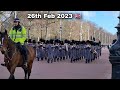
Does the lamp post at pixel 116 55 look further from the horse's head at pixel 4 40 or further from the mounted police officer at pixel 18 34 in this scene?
the horse's head at pixel 4 40

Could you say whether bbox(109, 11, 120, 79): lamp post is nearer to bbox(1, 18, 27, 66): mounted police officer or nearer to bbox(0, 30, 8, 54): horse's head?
bbox(1, 18, 27, 66): mounted police officer

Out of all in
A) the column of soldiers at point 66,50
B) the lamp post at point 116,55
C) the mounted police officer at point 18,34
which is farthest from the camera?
the column of soldiers at point 66,50

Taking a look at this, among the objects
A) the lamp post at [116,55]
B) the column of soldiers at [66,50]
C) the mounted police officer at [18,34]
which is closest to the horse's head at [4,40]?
→ the mounted police officer at [18,34]

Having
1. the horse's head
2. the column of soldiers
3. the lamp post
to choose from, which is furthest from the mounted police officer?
the lamp post

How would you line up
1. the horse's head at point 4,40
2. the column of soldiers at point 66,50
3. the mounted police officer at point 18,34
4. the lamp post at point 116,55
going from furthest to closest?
the column of soldiers at point 66,50, the mounted police officer at point 18,34, the horse's head at point 4,40, the lamp post at point 116,55

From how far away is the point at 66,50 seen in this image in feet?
56.9

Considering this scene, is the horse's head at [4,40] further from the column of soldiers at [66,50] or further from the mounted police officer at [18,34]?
the column of soldiers at [66,50]

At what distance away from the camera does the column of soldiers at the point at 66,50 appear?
13177 millimetres

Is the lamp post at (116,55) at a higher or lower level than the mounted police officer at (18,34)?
lower

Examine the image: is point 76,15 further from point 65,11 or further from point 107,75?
point 107,75

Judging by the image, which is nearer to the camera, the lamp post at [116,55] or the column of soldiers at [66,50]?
the lamp post at [116,55]

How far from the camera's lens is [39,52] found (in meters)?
14.7
